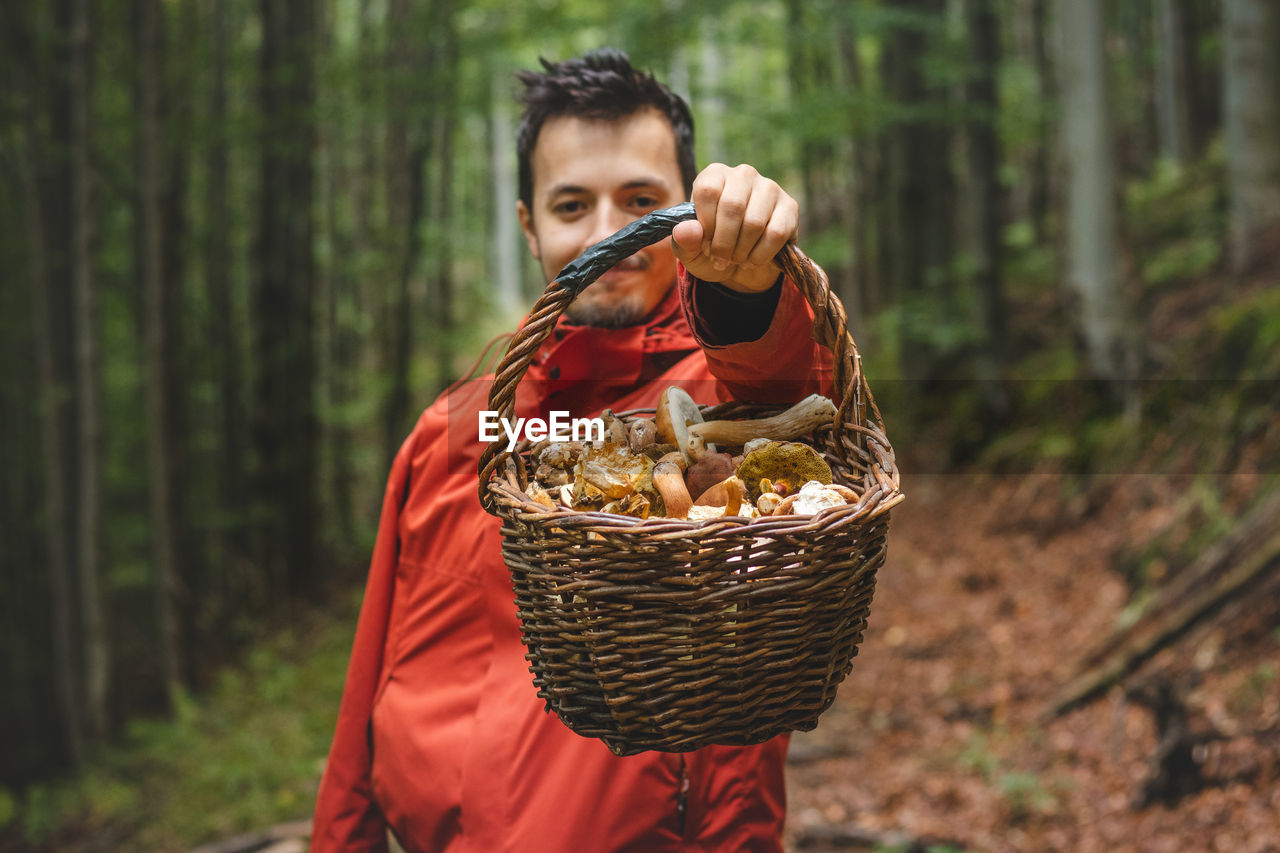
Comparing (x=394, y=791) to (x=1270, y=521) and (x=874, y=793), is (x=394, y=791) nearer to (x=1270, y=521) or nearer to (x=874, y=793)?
(x=874, y=793)

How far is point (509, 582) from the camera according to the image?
1.62 meters

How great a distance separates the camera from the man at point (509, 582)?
148 cm

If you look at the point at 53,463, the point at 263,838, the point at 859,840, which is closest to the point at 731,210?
the point at 859,840

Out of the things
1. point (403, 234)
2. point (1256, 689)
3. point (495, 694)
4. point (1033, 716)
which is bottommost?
point (1033, 716)

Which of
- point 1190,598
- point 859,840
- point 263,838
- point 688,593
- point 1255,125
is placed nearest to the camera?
point 688,593

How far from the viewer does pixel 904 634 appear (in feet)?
20.7

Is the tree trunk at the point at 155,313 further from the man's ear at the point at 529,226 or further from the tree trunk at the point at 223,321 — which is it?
the man's ear at the point at 529,226

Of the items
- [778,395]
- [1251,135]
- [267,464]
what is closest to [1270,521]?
[778,395]

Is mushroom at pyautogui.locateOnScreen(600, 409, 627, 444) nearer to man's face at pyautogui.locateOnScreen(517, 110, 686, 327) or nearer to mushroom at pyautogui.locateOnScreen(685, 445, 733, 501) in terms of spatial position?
mushroom at pyautogui.locateOnScreen(685, 445, 733, 501)

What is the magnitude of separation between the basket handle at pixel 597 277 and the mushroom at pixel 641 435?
194mm

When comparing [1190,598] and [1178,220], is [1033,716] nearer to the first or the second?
[1190,598]

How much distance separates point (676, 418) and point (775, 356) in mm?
190

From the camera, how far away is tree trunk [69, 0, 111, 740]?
20.6ft

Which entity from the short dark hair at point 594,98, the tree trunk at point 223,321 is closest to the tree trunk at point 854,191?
the tree trunk at point 223,321
